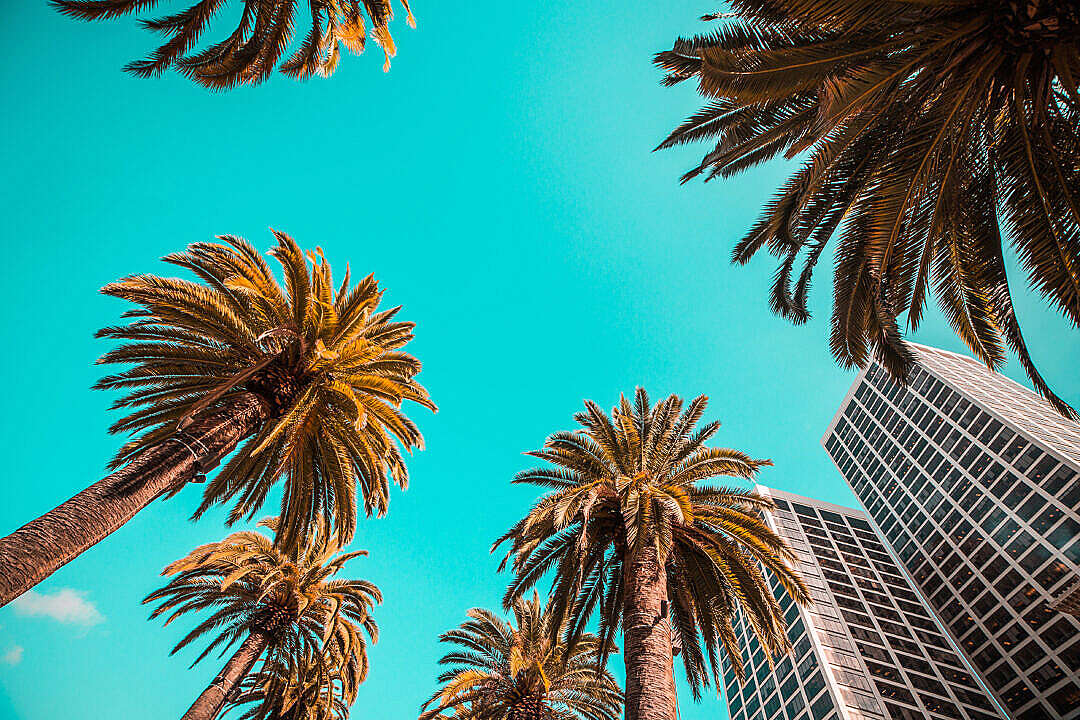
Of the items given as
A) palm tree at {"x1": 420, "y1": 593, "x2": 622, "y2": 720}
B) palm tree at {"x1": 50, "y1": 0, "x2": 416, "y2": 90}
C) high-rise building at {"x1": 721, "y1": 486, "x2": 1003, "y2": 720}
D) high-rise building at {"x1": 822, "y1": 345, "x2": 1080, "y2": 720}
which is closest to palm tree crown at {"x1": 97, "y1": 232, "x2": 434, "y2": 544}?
palm tree at {"x1": 50, "y1": 0, "x2": 416, "y2": 90}

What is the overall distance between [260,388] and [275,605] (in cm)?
1103

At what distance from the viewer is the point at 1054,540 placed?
5784 cm

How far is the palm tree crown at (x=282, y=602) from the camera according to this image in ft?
55.1

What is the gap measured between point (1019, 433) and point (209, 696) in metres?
89.1

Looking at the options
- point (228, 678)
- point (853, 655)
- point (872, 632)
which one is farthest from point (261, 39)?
point (872, 632)

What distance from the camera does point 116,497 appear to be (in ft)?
26.4

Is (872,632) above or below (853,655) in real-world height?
above

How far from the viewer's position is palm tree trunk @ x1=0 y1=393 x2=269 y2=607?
21.0ft

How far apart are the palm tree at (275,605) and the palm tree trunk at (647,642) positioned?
35.2 ft

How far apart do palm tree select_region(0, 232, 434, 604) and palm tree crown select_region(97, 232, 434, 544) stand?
0.09ft

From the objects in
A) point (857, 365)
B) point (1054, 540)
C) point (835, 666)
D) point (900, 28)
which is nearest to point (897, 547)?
point (1054, 540)

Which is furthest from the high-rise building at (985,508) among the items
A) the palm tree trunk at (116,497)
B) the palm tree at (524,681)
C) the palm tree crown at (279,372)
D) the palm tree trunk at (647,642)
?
the palm tree trunk at (116,497)

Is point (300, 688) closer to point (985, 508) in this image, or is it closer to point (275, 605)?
point (275, 605)

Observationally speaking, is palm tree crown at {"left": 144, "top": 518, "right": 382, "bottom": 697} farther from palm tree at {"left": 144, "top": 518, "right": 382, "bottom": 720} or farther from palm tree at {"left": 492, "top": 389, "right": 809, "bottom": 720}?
palm tree at {"left": 492, "top": 389, "right": 809, "bottom": 720}
